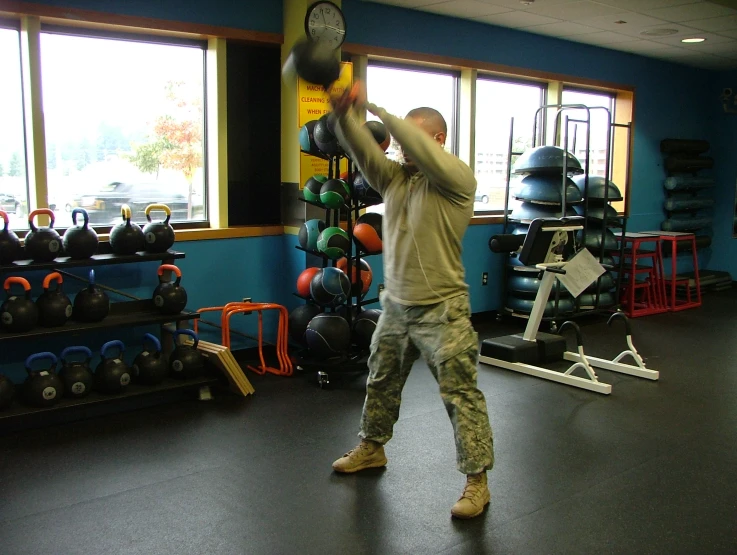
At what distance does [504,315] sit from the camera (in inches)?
254

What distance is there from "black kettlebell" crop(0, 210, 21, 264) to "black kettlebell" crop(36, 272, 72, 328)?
0.64 ft

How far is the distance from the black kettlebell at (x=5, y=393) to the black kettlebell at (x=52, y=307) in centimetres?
33

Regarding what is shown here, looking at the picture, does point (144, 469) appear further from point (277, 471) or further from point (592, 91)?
point (592, 91)

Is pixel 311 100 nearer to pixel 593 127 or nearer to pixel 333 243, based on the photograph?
pixel 333 243

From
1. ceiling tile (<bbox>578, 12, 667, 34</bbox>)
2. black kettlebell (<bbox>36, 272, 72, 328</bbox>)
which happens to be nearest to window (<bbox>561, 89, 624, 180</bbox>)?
ceiling tile (<bbox>578, 12, 667, 34</bbox>)

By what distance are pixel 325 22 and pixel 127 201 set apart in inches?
68.2

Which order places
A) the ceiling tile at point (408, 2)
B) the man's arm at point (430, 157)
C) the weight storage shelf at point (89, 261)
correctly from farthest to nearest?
the ceiling tile at point (408, 2), the weight storage shelf at point (89, 261), the man's arm at point (430, 157)

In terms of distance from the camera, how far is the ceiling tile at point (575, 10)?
17.6 ft

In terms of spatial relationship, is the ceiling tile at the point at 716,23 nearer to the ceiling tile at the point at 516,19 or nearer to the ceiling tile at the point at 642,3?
the ceiling tile at the point at 642,3

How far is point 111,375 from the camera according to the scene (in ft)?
12.3

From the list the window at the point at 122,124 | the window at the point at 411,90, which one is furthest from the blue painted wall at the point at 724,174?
the window at the point at 122,124

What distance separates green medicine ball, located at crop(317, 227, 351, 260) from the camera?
4391 millimetres

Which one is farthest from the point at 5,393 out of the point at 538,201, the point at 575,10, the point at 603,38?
the point at 603,38

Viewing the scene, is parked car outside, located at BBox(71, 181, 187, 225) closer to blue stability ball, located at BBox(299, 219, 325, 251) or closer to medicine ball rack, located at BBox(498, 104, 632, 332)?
blue stability ball, located at BBox(299, 219, 325, 251)
